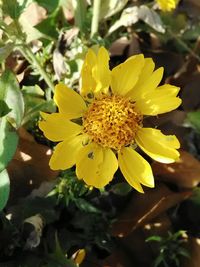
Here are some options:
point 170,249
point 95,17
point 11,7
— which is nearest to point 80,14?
point 95,17

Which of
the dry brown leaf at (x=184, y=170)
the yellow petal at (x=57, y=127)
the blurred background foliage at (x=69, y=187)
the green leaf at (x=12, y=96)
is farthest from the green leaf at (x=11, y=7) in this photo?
the dry brown leaf at (x=184, y=170)

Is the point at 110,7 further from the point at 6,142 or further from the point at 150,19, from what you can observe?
the point at 6,142

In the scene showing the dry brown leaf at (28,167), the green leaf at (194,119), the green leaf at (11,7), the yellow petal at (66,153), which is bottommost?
the green leaf at (194,119)

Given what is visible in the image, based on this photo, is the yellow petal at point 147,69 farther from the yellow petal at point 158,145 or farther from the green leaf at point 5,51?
the green leaf at point 5,51

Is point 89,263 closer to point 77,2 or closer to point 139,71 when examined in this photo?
point 139,71

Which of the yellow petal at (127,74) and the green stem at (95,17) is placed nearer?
the yellow petal at (127,74)

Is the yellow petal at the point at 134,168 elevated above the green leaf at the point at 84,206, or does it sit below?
above

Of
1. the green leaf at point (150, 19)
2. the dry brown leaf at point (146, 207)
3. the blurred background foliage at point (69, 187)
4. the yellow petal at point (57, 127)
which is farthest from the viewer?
the green leaf at point (150, 19)
